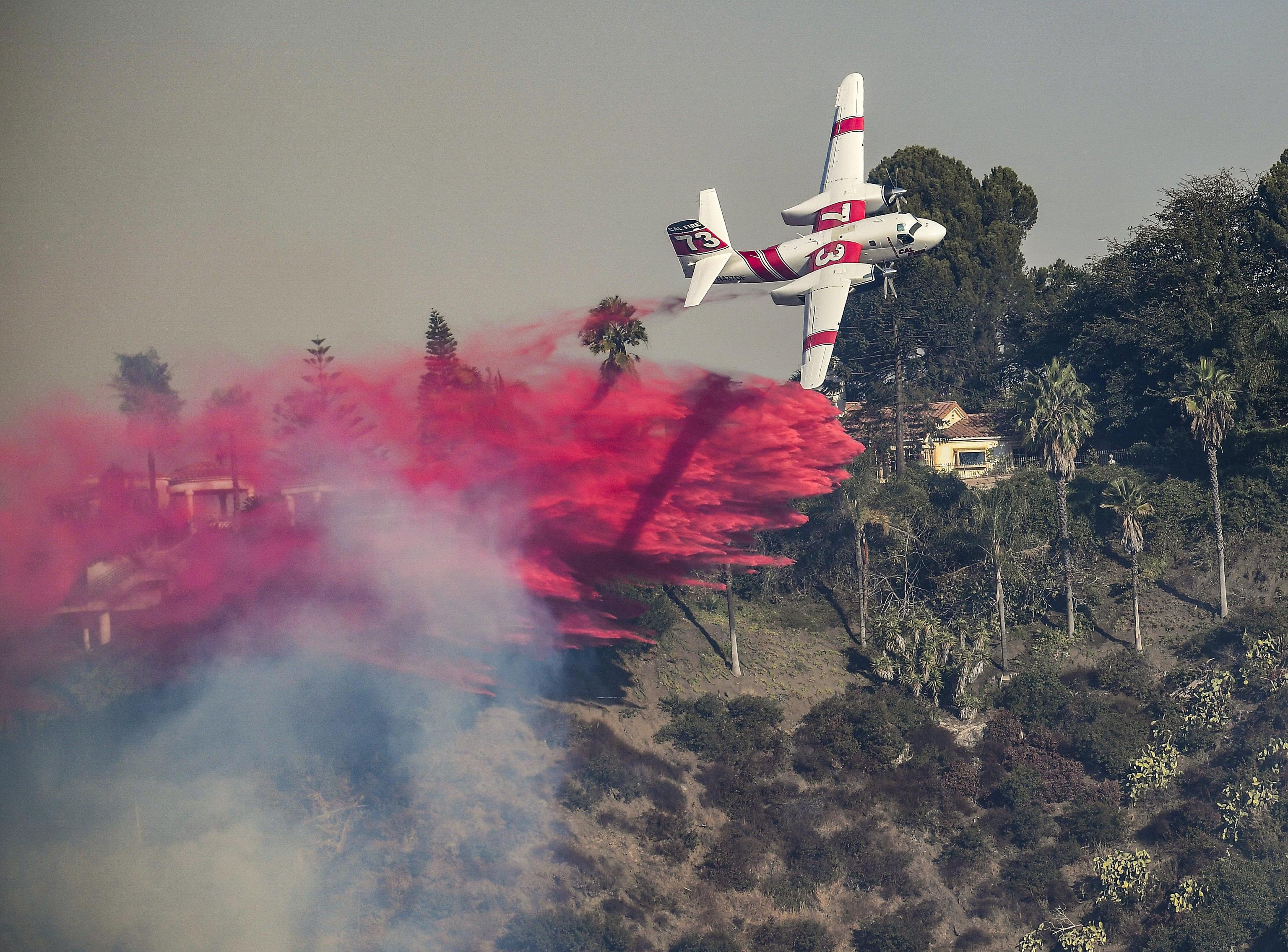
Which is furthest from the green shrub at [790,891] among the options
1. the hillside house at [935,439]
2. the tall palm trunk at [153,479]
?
the tall palm trunk at [153,479]

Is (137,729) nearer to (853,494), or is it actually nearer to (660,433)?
(660,433)

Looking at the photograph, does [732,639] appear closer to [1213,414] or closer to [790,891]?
[790,891]

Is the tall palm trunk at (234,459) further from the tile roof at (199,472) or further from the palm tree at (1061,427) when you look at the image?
the palm tree at (1061,427)

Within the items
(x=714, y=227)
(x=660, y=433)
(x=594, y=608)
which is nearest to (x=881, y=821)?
(x=594, y=608)

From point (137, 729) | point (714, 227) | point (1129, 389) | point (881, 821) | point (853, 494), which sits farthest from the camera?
point (1129, 389)

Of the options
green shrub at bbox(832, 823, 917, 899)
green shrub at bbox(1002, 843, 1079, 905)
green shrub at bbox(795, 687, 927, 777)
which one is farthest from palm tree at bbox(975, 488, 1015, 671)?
green shrub at bbox(832, 823, 917, 899)

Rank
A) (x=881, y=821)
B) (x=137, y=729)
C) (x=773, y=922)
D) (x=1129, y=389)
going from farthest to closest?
(x=1129, y=389)
(x=881, y=821)
(x=773, y=922)
(x=137, y=729)

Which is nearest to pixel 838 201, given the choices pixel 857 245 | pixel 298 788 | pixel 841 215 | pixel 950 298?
pixel 841 215
